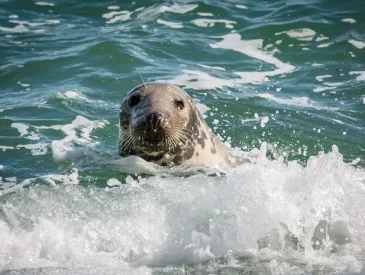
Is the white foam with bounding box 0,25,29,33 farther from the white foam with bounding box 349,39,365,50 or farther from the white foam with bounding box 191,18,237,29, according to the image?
the white foam with bounding box 349,39,365,50

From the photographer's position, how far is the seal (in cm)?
620

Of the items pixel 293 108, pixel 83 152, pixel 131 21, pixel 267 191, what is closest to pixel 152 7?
pixel 131 21

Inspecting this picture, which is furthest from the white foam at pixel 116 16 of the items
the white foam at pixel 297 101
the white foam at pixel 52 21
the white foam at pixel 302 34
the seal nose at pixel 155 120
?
the seal nose at pixel 155 120

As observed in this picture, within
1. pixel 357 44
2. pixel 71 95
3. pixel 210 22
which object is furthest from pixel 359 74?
pixel 71 95

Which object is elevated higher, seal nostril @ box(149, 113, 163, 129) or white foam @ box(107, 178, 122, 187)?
seal nostril @ box(149, 113, 163, 129)

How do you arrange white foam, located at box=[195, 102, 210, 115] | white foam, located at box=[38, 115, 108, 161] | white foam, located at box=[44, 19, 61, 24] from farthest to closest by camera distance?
white foam, located at box=[44, 19, 61, 24] → white foam, located at box=[195, 102, 210, 115] → white foam, located at box=[38, 115, 108, 161]

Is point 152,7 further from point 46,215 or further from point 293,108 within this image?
point 46,215

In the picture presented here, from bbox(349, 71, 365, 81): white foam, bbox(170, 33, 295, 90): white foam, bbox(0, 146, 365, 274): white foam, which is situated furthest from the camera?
bbox(349, 71, 365, 81): white foam

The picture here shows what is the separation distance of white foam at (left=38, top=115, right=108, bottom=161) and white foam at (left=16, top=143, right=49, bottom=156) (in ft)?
0.29

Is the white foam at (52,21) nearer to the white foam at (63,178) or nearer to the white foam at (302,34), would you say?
the white foam at (302,34)

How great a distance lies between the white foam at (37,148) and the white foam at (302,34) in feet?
18.4

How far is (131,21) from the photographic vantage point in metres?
13.0

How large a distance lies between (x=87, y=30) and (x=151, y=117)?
21.8 feet

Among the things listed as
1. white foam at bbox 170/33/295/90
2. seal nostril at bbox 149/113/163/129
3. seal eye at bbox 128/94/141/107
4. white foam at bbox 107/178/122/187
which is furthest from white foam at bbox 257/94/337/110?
white foam at bbox 107/178/122/187
